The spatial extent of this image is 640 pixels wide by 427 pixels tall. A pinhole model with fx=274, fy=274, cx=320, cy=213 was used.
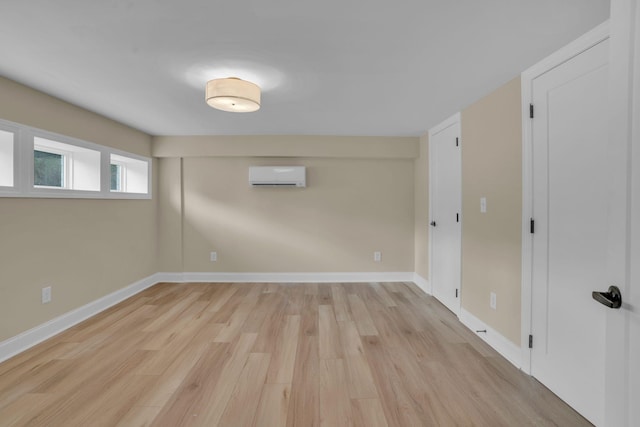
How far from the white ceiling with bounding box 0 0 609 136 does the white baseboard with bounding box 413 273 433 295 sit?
7.46 feet

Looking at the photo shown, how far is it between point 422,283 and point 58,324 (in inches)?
162

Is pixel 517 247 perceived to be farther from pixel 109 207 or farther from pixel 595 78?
pixel 109 207

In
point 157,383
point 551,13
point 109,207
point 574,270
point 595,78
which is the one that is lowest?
point 157,383

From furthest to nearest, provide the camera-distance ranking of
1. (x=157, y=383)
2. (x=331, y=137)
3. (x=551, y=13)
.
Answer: (x=331, y=137), (x=157, y=383), (x=551, y=13)

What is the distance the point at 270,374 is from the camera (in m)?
1.93

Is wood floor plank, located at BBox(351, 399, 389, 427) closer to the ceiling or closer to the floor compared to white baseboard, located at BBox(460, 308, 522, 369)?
closer to the floor

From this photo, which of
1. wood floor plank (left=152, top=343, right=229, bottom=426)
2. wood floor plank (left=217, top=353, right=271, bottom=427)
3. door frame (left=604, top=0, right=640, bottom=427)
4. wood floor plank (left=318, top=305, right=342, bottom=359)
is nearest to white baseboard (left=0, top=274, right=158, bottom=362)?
wood floor plank (left=152, top=343, right=229, bottom=426)

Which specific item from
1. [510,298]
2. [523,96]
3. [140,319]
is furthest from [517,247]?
[140,319]

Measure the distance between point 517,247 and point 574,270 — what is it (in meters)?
0.44

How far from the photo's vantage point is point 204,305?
3223 mm

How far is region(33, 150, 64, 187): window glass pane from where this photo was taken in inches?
99.1

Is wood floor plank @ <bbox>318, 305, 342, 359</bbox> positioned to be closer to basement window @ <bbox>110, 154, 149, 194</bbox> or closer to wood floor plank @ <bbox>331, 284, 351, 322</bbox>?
wood floor plank @ <bbox>331, 284, 351, 322</bbox>

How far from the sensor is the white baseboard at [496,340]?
2047 millimetres

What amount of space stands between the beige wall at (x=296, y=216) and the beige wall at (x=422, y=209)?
107 millimetres
